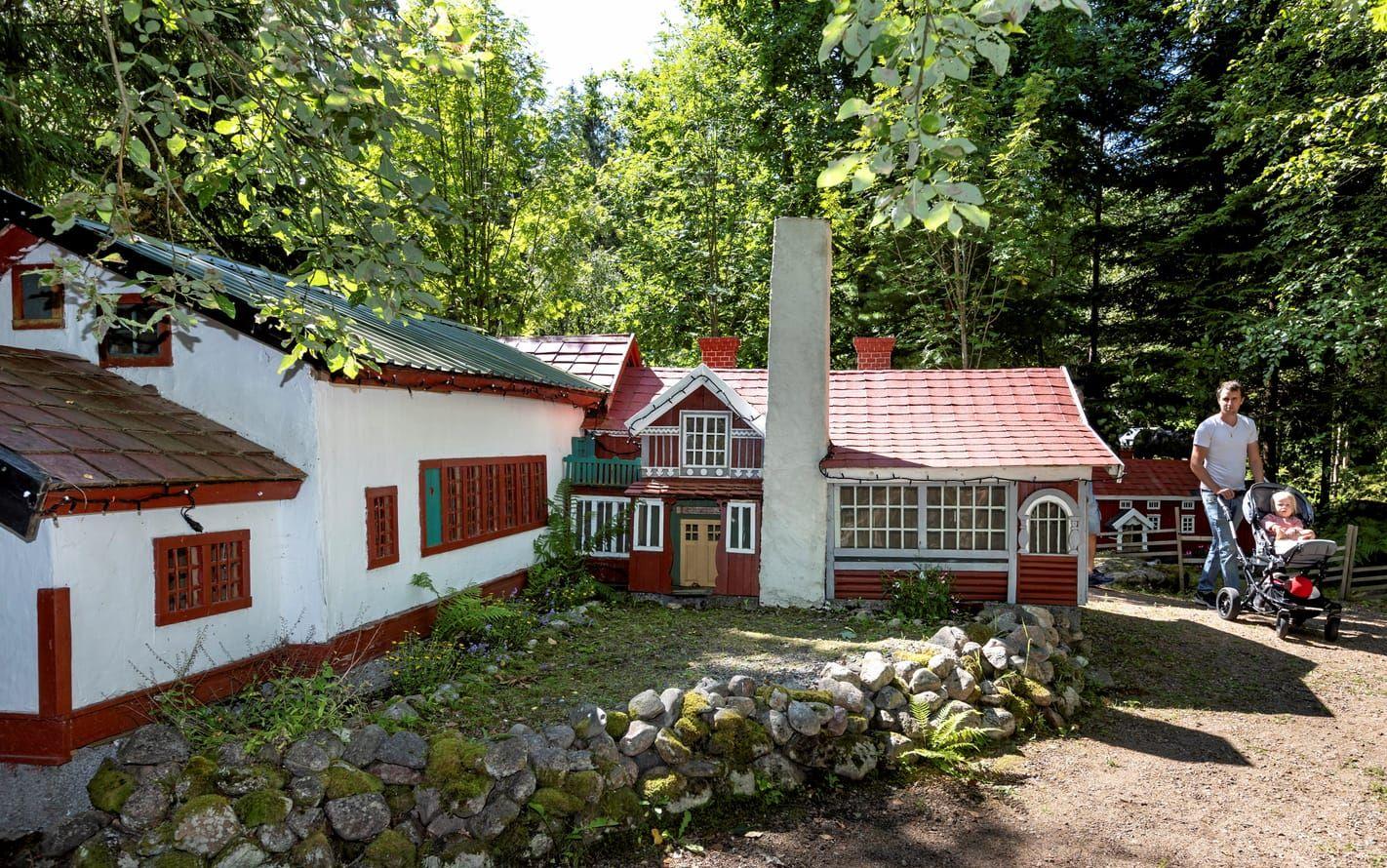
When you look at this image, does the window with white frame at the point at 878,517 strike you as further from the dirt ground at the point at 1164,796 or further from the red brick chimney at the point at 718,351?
the red brick chimney at the point at 718,351

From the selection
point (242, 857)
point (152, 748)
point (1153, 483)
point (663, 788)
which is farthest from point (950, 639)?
point (1153, 483)

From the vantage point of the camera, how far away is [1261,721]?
8461mm

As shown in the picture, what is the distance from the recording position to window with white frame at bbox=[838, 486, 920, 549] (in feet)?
38.7

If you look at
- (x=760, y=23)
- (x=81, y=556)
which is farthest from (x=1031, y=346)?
(x=81, y=556)

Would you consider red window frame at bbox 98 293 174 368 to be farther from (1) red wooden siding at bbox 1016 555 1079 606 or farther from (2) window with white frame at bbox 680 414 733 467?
(1) red wooden siding at bbox 1016 555 1079 606

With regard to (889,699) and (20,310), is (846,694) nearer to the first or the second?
(889,699)

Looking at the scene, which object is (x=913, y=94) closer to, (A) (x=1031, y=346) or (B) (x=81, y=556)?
(B) (x=81, y=556)

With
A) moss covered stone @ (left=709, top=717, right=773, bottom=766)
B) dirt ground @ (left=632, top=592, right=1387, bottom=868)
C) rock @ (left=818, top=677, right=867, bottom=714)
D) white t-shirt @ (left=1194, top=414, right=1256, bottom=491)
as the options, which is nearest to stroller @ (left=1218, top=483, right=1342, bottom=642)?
white t-shirt @ (left=1194, top=414, right=1256, bottom=491)

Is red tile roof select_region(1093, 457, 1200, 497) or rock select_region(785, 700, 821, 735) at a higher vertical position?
red tile roof select_region(1093, 457, 1200, 497)

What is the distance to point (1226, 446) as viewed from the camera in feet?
39.4

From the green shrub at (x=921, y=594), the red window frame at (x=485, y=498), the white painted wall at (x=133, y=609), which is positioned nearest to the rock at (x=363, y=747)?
the white painted wall at (x=133, y=609)

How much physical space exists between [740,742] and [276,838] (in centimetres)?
346

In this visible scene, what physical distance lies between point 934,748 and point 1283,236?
14379 millimetres

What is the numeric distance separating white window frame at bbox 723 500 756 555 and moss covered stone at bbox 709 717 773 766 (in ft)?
16.4
